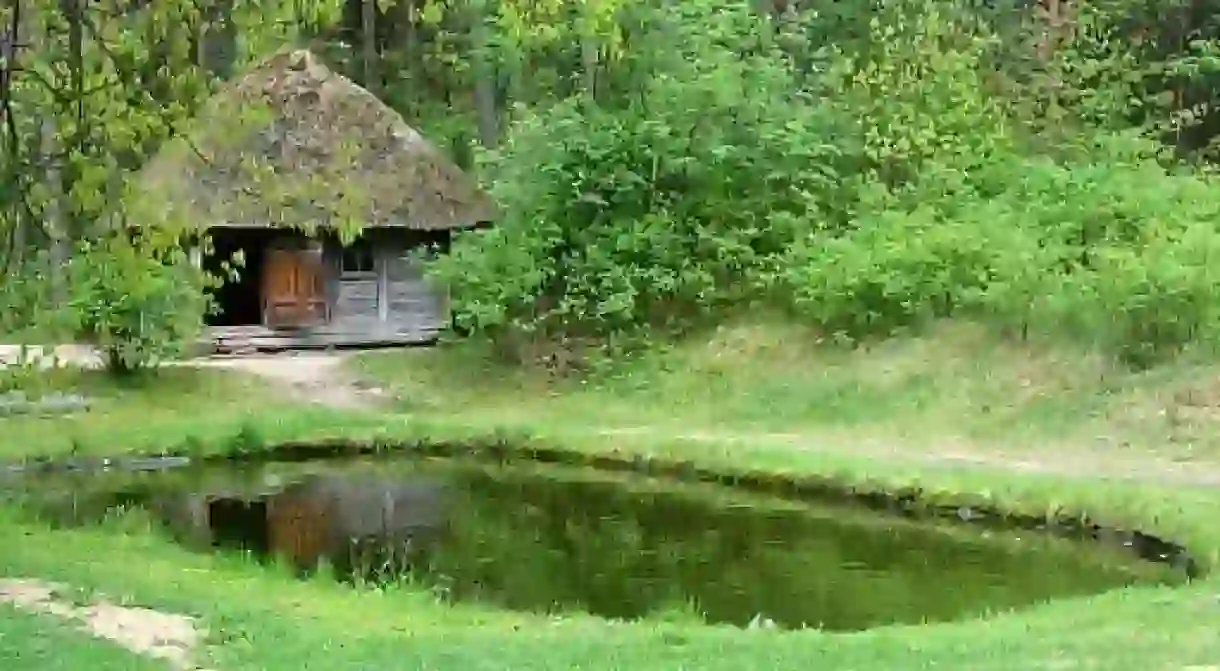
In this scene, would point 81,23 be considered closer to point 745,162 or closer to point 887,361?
point 887,361

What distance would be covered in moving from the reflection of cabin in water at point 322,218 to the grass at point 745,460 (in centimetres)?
290

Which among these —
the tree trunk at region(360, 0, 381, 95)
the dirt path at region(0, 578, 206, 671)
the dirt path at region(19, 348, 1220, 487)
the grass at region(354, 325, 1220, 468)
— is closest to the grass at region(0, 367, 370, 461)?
the dirt path at region(19, 348, 1220, 487)

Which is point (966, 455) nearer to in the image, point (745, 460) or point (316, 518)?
point (745, 460)

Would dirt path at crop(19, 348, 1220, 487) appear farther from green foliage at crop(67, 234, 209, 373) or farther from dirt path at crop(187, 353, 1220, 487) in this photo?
green foliage at crop(67, 234, 209, 373)

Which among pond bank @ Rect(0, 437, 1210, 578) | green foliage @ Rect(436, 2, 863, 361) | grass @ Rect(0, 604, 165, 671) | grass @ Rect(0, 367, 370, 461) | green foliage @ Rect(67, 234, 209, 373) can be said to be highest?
green foliage @ Rect(436, 2, 863, 361)

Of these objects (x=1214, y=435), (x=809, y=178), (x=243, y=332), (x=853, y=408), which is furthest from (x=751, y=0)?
(x=1214, y=435)

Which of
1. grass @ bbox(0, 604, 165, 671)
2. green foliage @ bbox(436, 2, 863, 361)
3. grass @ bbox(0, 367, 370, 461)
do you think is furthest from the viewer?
green foliage @ bbox(436, 2, 863, 361)

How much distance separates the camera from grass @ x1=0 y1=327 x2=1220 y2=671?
30.3 ft

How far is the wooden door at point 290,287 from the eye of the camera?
97.3 feet

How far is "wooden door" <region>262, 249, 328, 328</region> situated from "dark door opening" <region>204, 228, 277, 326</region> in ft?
1.18

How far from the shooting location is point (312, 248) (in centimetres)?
2967

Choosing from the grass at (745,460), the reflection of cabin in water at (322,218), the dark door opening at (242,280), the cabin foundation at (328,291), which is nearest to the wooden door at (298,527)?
the grass at (745,460)

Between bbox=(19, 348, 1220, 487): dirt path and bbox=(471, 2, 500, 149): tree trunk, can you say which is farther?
bbox=(471, 2, 500, 149): tree trunk

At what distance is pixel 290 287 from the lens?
1169 inches
